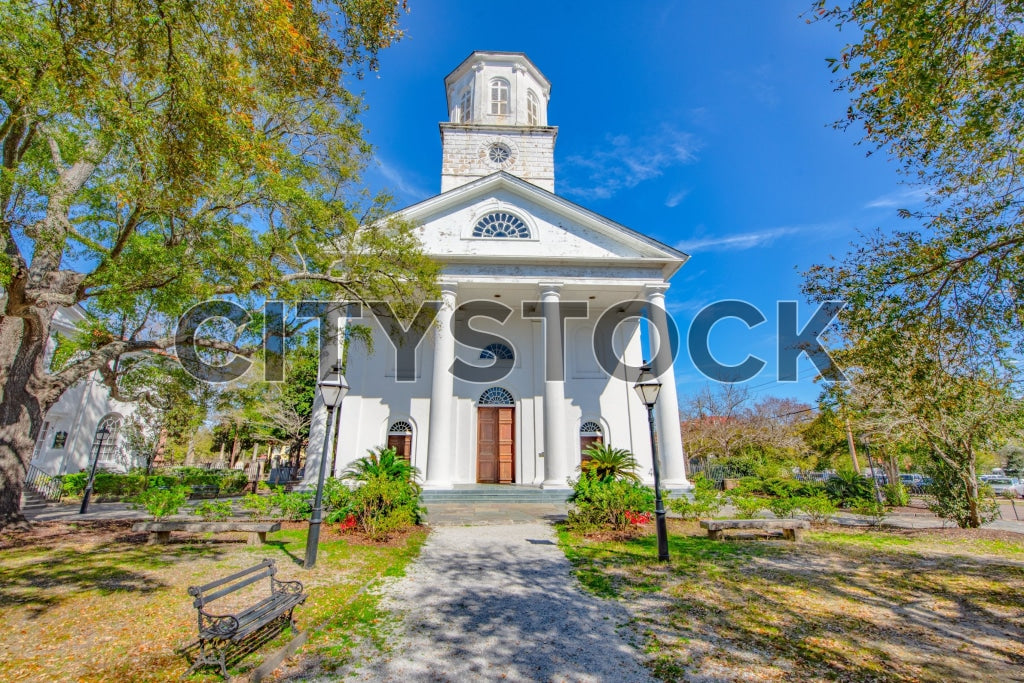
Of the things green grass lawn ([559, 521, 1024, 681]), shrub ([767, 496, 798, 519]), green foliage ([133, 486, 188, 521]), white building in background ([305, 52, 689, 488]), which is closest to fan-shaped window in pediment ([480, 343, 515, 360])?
white building in background ([305, 52, 689, 488])

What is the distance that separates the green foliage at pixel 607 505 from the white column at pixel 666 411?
4.86 meters

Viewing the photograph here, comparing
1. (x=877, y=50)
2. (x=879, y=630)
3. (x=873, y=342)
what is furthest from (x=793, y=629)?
(x=877, y=50)

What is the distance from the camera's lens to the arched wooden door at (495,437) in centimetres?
1723

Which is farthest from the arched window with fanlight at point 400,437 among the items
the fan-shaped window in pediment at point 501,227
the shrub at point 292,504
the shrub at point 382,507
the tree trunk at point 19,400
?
the tree trunk at point 19,400

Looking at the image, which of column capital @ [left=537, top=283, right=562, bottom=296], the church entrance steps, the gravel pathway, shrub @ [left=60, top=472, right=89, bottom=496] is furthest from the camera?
shrub @ [left=60, top=472, right=89, bottom=496]

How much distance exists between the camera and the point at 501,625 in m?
4.76

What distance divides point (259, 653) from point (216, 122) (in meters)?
5.99

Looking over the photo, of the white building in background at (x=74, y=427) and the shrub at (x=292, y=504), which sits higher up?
the white building in background at (x=74, y=427)

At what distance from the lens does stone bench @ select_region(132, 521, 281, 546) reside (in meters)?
7.96

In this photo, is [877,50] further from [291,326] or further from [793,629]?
[291,326]

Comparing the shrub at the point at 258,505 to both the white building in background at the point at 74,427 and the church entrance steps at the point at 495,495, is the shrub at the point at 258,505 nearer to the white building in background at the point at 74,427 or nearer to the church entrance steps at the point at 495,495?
the church entrance steps at the point at 495,495

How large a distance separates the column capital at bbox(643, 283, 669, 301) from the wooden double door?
672 centimetres

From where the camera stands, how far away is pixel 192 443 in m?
26.6

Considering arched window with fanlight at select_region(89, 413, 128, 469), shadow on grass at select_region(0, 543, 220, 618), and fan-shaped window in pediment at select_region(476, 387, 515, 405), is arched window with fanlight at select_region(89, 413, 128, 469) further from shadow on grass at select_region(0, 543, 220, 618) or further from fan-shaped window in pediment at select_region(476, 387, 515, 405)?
shadow on grass at select_region(0, 543, 220, 618)
